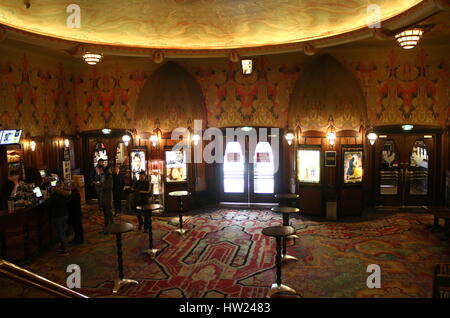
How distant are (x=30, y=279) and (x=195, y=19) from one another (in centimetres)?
693

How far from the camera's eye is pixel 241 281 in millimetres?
6695

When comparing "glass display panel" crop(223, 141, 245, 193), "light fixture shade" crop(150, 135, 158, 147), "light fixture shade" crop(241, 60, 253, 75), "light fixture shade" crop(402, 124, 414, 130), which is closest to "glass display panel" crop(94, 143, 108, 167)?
"light fixture shade" crop(150, 135, 158, 147)

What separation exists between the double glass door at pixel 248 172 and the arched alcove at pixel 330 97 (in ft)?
6.06

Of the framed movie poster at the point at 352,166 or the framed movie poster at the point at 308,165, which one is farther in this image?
the framed movie poster at the point at 308,165

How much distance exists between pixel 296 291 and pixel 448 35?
8.05 metres

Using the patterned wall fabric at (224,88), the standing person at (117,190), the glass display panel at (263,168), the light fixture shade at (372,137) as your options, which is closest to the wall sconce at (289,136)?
the patterned wall fabric at (224,88)

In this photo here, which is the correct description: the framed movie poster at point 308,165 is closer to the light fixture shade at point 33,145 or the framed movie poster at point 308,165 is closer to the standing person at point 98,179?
the standing person at point 98,179

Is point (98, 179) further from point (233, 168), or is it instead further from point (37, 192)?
point (233, 168)

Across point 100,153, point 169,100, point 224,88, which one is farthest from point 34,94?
point 224,88

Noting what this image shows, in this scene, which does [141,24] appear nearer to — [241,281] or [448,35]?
[241,281]

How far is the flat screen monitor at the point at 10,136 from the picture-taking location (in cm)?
1013

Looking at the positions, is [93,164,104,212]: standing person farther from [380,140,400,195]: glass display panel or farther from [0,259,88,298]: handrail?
[380,140,400,195]: glass display panel

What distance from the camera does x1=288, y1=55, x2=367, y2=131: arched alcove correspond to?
1097 cm
